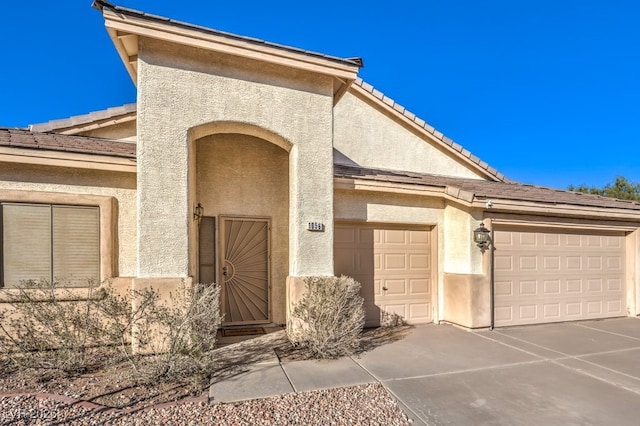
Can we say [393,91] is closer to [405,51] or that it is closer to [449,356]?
[405,51]

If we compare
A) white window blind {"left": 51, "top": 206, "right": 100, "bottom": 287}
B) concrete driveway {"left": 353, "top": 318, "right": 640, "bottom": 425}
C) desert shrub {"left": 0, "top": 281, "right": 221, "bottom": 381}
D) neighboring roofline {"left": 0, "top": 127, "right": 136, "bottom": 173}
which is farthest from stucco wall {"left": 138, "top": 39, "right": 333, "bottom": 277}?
concrete driveway {"left": 353, "top": 318, "right": 640, "bottom": 425}

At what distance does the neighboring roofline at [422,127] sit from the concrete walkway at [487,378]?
7.07 meters

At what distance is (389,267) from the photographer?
896 cm

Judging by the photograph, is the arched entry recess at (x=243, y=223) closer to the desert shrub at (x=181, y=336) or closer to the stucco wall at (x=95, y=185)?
the stucco wall at (x=95, y=185)

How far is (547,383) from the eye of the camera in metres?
5.46

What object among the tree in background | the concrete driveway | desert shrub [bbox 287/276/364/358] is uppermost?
the tree in background

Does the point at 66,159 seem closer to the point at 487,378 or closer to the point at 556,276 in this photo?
the point at 487,378

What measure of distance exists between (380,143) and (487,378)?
832 cm

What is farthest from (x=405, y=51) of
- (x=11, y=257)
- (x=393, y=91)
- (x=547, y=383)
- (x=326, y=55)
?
(x=11, y=257)

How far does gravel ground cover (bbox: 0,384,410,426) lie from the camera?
4.20m

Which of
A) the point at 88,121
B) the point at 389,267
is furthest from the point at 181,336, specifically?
the point at 88,121

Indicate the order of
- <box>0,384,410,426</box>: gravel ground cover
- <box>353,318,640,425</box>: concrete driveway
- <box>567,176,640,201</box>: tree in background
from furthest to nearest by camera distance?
<box>567,176,640,201</box>: tree in background, <box>353,318,640,425</box>: concrete driveway, <box>0,384,410,426</box>: gravel ground cover

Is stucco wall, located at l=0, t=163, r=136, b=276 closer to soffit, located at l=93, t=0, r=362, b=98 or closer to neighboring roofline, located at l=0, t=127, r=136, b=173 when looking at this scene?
neighboring roofline, located at l=0, t=127, r=136, b=173

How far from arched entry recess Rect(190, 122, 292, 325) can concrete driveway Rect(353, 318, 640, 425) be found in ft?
11.2
